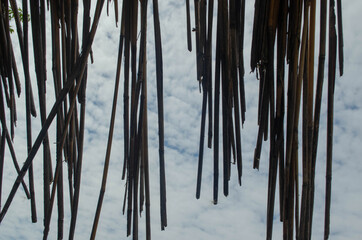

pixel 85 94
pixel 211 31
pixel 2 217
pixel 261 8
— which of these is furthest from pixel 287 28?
pixel 2 217

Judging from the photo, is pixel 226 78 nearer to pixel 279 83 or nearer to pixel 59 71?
pixel 279 83

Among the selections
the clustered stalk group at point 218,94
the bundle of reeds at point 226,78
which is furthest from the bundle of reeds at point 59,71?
the bundle of reeds at point 226,78

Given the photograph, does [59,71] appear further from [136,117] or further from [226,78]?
[226,78]

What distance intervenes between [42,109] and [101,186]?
0.23m

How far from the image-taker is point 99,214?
100cm

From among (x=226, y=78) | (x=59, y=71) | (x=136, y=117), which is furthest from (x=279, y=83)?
(x=59, y=71)

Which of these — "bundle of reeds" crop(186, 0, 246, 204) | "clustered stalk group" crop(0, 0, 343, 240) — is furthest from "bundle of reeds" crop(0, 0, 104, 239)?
"bundle of reeds" crop(186, 0, 246, 204)

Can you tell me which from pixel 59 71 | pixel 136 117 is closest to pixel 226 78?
pixel 136 117

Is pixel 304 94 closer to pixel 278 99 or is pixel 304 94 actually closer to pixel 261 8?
pixel 278 99

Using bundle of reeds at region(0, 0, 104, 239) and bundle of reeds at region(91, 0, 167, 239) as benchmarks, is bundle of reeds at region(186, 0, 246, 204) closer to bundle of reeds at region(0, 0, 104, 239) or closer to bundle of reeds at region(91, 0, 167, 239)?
bundle of reeds at region(91, 0, 167, 239)

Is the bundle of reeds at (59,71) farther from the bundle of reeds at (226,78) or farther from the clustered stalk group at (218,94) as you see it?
the bundle of reeds at (226,78)

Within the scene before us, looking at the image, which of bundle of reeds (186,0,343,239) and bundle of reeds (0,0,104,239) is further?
bundle of reeds (0,0,104,239)

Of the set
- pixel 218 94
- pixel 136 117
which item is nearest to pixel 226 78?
pixel 218 94

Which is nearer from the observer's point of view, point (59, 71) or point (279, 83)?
point (279, 83)
